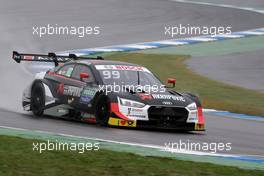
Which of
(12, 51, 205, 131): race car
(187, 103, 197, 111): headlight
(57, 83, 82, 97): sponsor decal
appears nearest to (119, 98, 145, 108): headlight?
(12, 51, 205, 131): race car

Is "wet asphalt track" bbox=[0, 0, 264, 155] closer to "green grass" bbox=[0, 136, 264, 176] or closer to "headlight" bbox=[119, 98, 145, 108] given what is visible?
"headlight" bbox=[119, 98, 145, 108]

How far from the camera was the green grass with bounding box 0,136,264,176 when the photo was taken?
27.7 ft

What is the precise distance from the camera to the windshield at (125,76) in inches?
539

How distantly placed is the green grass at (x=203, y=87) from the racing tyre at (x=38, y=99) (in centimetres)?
392

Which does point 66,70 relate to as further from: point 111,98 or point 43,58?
point 111,98

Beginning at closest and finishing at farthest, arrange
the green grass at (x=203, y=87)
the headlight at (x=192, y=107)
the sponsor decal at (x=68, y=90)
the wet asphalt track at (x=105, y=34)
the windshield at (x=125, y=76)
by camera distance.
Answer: the wet asphalt track at (x=105, y=34)
the headlight at (x=192, y=107)
the windshield at (x=125, y=76)
the sponsor decal at (x=68, y=90)
the green grass at (x=203, y=87)

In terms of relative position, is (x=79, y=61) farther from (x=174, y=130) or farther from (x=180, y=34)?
(x=180, y=34)

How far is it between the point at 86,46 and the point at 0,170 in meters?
18.3

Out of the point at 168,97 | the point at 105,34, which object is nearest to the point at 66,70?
the point at 168,97

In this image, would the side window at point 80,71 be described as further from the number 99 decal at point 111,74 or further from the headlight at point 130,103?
the headlight at point 130,103

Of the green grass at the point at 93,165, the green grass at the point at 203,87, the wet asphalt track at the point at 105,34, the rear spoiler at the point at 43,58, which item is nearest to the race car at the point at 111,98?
the wet asphalt track at the point at 105,34

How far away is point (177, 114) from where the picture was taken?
1308 cm

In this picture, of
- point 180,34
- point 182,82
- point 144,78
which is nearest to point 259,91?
point 182,82

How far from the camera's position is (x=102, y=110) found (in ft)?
43.5
